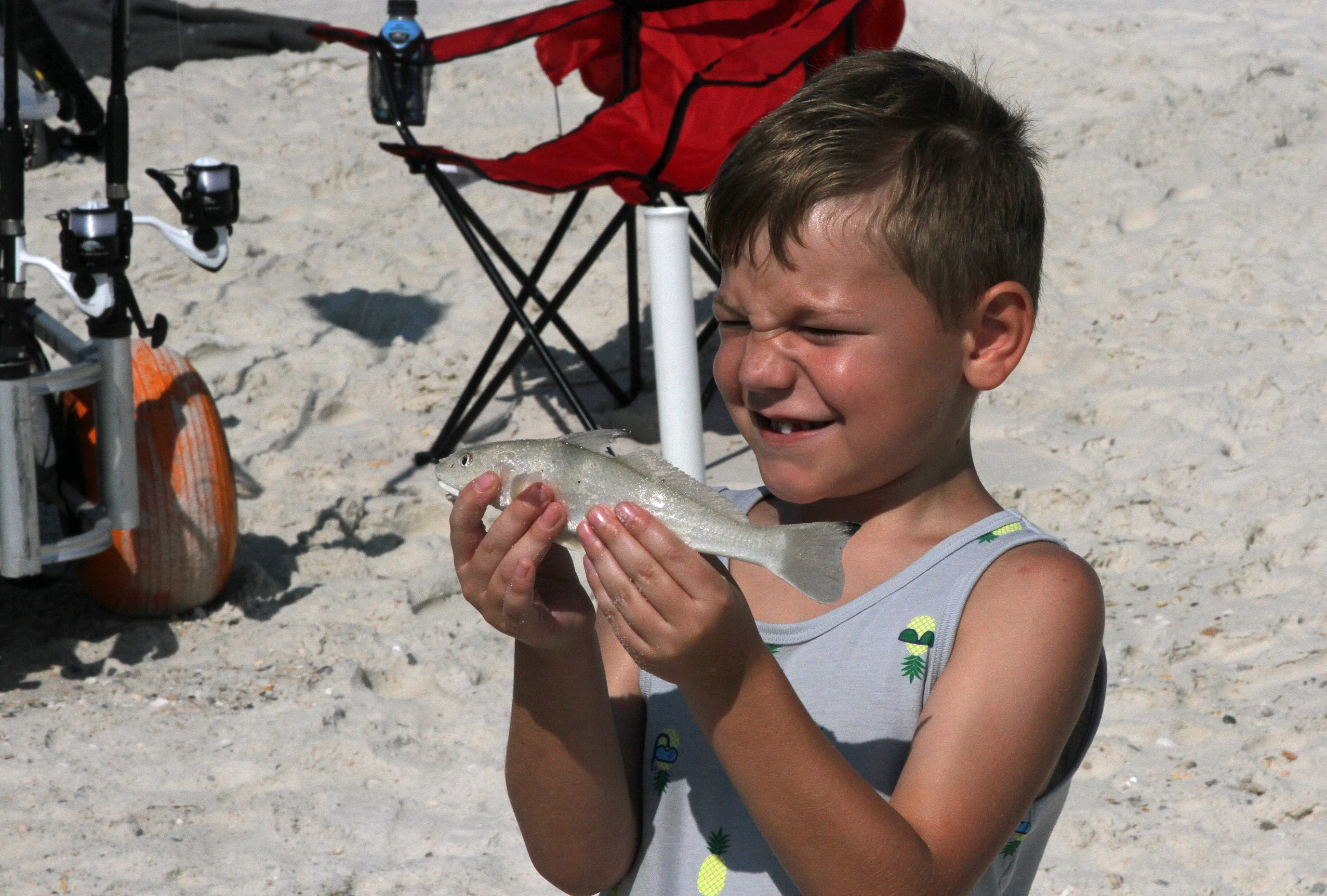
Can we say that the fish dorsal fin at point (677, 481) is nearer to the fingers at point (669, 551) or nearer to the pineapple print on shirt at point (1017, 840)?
the fingers at point (669, 551)

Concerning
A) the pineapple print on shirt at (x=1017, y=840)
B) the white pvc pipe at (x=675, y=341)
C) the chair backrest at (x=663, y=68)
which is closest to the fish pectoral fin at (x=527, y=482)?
the pineapple print on shirt at (x=1017, y=840)

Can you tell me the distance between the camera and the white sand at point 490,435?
2.71 metres

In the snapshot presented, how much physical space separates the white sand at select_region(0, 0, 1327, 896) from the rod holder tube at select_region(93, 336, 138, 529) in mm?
427

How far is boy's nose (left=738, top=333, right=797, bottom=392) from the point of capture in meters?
1.23

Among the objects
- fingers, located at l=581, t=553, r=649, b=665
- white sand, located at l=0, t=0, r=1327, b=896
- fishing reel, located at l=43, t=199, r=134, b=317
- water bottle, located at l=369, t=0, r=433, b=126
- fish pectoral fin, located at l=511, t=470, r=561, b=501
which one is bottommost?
white sand, located at l=0, t=0, r=1327, b=896

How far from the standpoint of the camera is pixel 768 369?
124 cm

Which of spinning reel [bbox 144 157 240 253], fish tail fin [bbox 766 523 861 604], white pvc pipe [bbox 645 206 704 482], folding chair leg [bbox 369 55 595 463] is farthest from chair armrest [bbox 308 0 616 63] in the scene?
fish tail fin [bbox 766 523 861 604]

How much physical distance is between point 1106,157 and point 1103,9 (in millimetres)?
2394

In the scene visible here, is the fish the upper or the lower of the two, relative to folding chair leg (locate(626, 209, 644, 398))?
upper

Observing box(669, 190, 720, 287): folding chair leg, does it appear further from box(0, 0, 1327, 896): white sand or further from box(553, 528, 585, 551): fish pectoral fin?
box(553, 528, 585, 551): fish pectoral fin

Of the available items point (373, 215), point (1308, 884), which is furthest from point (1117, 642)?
point (373, 215)

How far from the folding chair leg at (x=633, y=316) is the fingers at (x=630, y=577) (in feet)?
12.7

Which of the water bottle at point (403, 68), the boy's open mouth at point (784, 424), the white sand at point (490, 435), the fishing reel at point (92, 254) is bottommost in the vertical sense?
the white sand at point (490, 435)

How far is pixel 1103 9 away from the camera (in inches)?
314
